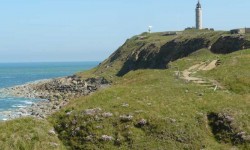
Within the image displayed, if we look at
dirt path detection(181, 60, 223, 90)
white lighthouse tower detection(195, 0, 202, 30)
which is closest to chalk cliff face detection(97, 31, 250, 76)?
dirt path detection(181, 60, 223, 90)

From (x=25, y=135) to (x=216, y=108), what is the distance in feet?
51.2

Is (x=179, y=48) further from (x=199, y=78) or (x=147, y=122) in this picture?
(x=147, y=122)

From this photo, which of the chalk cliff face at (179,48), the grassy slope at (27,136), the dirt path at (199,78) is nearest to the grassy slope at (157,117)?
the grassy slope at (27,136)

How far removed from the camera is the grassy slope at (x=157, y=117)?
3012 cm

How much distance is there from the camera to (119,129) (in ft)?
103

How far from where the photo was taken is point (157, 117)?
32344 mm

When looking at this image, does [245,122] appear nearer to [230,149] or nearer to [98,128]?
[230,149]

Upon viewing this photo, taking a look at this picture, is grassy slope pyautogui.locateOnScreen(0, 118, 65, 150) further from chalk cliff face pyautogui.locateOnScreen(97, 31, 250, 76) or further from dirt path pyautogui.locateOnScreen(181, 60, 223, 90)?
chalk cliff face pyautogui.locateOnScreen(97, 31, 250, 76)

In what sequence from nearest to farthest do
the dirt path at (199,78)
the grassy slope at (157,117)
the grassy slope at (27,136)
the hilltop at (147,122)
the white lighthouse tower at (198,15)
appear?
the grassy slope at (27,136) → the hilltop at (147,122) → the grassy slope at (157,117) → the dirt path at (199,78) → the white lighthouse tower at (198,15)

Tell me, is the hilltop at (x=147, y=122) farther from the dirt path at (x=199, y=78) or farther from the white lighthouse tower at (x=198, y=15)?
the white lighthouse tower at (x=198, y=15)

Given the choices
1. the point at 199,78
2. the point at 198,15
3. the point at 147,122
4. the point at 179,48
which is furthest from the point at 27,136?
the point at 198,15

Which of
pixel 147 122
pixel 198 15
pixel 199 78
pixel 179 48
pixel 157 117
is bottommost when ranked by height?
pixel 147 122

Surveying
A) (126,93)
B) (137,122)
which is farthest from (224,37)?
(137,122)

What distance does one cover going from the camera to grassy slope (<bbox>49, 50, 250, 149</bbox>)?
30.1 meters
